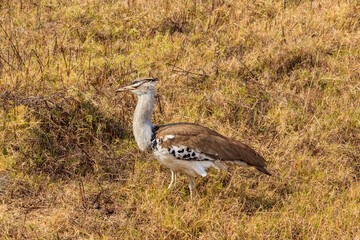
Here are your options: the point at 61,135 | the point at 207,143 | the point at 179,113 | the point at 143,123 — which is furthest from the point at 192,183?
the point at 61,135

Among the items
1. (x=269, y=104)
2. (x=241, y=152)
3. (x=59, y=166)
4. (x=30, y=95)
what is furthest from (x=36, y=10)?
(x=241, y=152)

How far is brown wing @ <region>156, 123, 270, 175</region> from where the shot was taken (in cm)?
378

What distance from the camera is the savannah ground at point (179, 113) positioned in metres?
3.67

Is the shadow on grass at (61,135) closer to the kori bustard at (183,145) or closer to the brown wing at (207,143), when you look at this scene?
the kori bustard at (183,145)

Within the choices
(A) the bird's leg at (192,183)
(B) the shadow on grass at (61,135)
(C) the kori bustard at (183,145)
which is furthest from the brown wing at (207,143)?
(B) the shadow on grass at (61,135)

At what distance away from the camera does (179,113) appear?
4.95 metres

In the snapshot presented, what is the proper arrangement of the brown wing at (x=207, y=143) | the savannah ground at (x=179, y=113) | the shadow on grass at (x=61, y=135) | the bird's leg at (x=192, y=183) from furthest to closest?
1. the shadow on grass at (x=61, y=135)
2. the bird's leg at (x=192, y=183)
3. the brown wing at (x=207, y=143)
4. the savannah ground at (x=179, y=113)

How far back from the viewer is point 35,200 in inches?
153

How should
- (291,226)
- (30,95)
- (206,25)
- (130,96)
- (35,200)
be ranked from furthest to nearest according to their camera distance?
(206,25)
(130,96)
(30,95)
(35,200)
(291,226)

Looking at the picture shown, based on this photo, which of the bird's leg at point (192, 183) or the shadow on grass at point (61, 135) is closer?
the bird's leg at point (192, 183)

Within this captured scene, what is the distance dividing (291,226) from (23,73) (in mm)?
3318

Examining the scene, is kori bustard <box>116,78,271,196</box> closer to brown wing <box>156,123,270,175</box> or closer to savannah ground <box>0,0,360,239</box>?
brown wing <box>156,123,270,175</box>

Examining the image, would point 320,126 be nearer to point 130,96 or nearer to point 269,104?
point 269,104

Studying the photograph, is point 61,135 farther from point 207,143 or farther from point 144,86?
point 207,143
